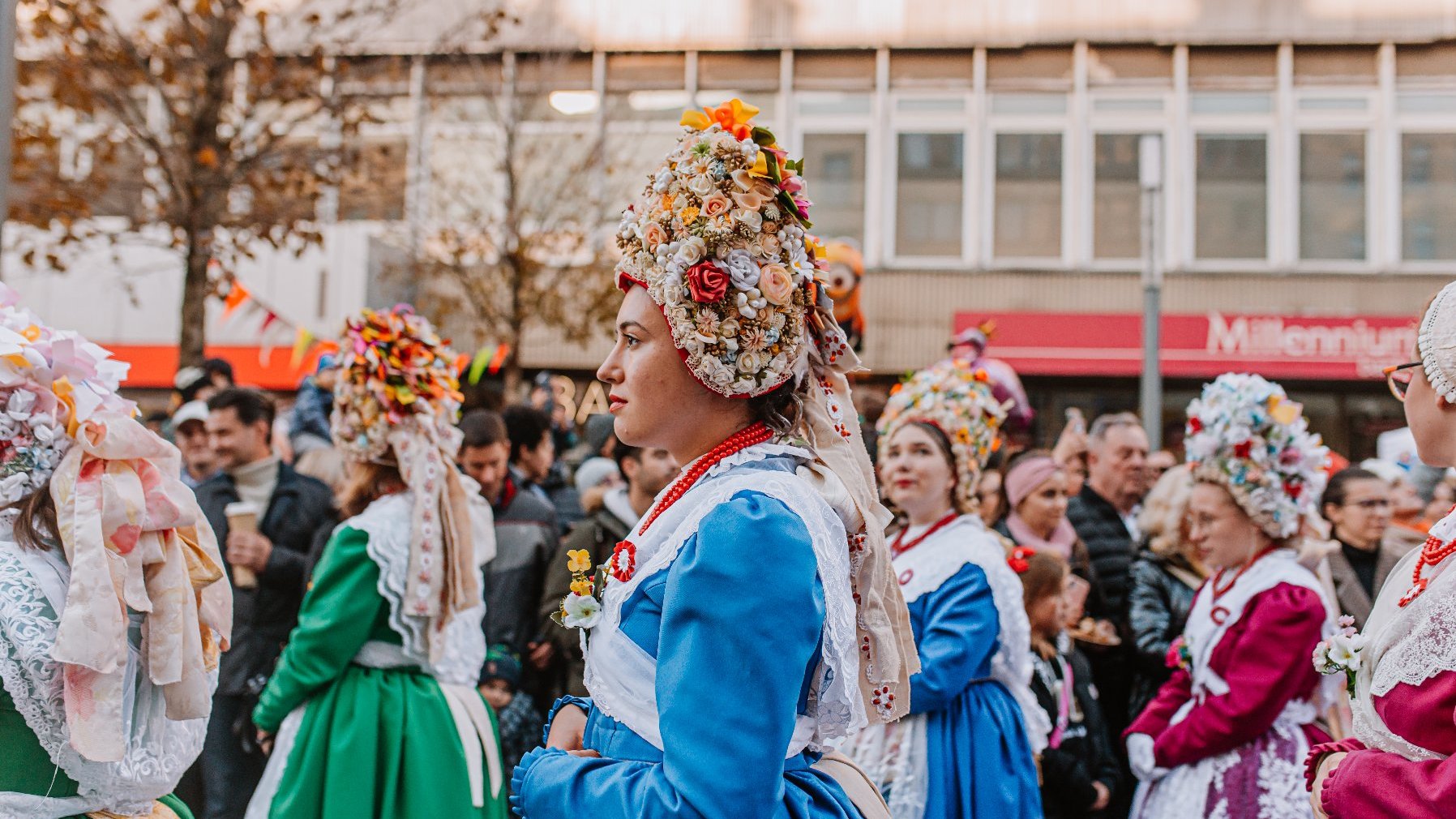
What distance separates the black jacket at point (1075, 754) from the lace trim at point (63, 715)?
319 cm

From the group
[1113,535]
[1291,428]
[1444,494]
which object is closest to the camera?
[1291,428]

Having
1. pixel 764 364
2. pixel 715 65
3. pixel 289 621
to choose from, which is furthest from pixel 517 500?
pixel 715 65

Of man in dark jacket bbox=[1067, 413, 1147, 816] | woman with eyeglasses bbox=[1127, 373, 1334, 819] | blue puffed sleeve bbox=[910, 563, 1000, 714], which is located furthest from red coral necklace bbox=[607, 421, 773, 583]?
man in dark jacket bbox=[1067, 413, 1147, 816]

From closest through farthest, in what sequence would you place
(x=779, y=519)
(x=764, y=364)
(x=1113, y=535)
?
(x=779, y=519) → (x=764, y=364) → (x=1113, y=535)

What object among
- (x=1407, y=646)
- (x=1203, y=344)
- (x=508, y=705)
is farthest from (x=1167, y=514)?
(x=1203, y=344)

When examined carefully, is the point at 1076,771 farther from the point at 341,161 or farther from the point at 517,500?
the point at 341,161

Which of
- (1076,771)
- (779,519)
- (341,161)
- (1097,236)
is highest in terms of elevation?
(1097,236)

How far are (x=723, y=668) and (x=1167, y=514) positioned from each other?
15.3 ft

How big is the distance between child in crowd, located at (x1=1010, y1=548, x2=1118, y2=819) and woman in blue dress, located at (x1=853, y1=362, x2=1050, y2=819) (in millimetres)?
464

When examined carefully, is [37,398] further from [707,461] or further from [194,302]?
[194,302]

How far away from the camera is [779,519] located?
2.25m

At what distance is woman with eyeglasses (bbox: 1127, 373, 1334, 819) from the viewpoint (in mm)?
4430

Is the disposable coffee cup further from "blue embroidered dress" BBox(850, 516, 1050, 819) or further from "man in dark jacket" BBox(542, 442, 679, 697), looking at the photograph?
"blue embroidered dress" BBox(850, 516, 1050, 819)

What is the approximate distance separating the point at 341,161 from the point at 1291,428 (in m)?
8.25
